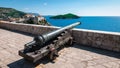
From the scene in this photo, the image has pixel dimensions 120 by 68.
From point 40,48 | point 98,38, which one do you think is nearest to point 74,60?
point 40,48

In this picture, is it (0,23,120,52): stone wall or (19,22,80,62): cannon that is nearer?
(19,22,80,62): cannon

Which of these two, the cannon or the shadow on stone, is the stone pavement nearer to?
the shadow on stone

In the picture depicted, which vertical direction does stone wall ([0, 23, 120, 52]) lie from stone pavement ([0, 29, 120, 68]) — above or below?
above

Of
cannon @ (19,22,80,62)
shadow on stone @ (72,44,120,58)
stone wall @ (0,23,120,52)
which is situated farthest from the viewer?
stone wall @ (0,23,120,52)

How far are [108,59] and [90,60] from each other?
0.56 meters

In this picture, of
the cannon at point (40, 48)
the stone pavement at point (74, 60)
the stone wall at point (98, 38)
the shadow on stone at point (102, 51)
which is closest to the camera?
the cannon at point (40, 48)

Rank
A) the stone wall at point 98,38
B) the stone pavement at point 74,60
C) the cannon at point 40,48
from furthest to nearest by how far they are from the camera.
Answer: the stone wall at point 98,38 → the stone pavement at point 74,60 → the cannon at point 40,48

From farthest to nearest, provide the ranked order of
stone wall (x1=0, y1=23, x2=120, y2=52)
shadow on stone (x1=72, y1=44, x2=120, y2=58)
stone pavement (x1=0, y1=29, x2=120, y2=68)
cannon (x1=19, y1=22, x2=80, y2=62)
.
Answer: stone wall (x1=0, y1=23, x2=120, y2=52), shadow on stone (x1=72, y1=44, x2=120, y2=58), stone pavement (x1=0, y1=29, x2=120, y2=68), cannon (x1=19, y1=22, x2=80, y2=62)

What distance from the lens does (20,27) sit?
9.24m

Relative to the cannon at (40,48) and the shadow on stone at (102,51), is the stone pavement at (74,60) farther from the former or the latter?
the cannon at (40,48)

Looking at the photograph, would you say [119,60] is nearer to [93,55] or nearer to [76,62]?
[93,55]

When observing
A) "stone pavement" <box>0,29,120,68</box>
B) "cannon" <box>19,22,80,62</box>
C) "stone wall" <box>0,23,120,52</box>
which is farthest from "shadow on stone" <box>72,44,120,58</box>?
"cannon" <box>19,22,80,62</box>

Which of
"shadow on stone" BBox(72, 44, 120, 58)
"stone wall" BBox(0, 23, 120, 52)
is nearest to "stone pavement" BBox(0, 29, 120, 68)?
"shadow on stone" BBox(72, 44, 120, 58)

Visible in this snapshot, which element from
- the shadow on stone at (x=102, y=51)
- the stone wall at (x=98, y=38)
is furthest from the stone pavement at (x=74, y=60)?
the stone wall at (x=98, y=38)
